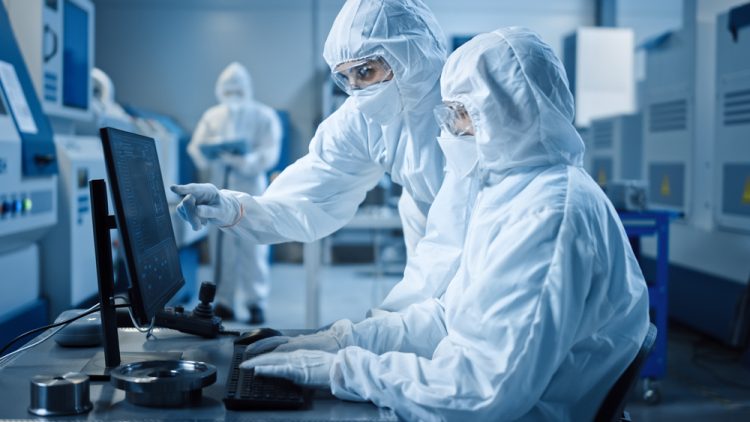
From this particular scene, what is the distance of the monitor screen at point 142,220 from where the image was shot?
0.97 metres

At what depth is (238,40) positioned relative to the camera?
645 centimetres

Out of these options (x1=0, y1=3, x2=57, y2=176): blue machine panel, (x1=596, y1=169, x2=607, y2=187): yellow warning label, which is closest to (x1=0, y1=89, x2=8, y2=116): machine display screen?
(x1=0, y1=3, x2=57, y2=176): blue machine panel

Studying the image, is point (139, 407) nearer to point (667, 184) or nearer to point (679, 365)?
point (679, 365)

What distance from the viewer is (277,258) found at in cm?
645

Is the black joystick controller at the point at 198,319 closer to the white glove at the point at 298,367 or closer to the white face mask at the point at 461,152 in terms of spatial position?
the white glove at the point at 298,367

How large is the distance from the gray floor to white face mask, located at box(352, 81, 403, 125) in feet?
5.15

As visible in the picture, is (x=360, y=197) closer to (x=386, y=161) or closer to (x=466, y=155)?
(x=386, y=161)

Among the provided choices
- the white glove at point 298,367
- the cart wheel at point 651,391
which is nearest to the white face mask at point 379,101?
the white glove at point 298,367

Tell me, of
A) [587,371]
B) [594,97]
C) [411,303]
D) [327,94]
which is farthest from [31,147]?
[594,97]

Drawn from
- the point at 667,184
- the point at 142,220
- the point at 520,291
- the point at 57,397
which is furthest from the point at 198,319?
the point at 667,184

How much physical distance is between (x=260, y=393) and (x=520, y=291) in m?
0.38

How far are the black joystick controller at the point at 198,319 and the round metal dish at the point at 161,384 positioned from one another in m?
0.31

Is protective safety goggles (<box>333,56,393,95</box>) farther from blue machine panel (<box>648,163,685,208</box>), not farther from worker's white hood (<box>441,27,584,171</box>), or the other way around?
blue machine panel (<box>648,163,685,208</box>)

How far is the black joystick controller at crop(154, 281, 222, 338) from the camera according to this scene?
4.46 feet
